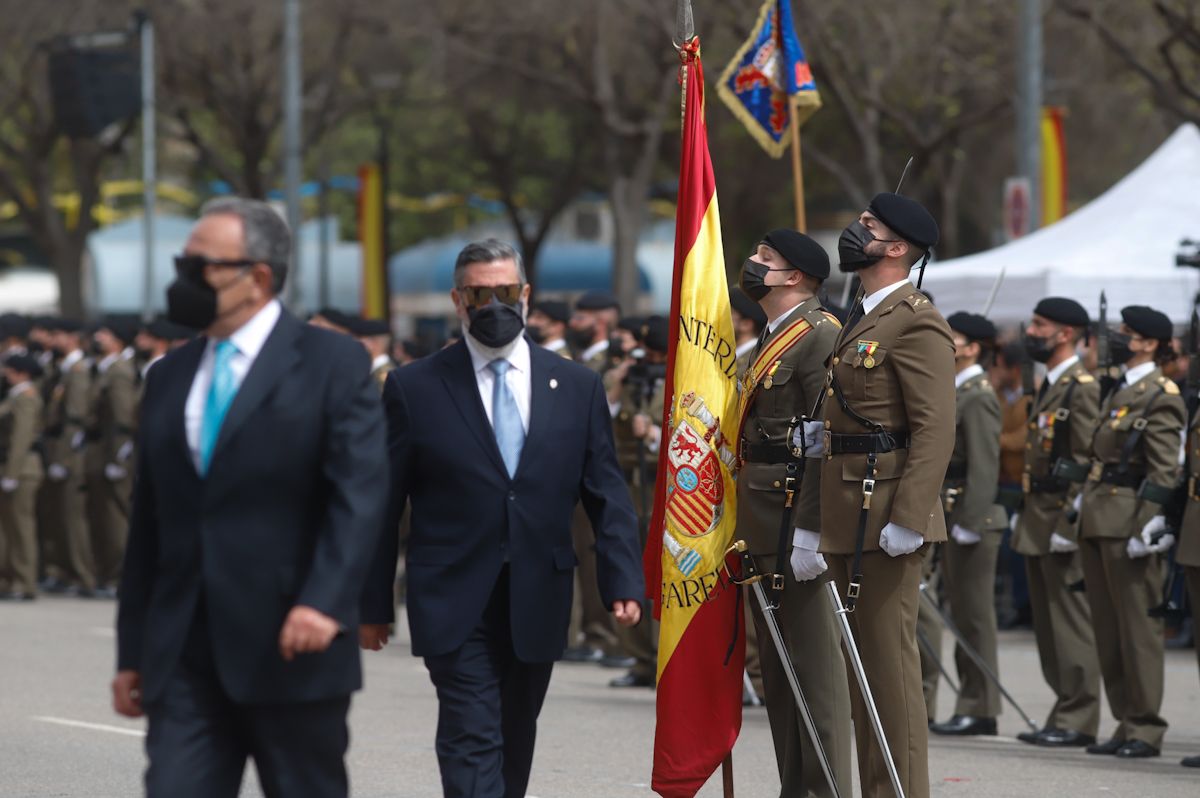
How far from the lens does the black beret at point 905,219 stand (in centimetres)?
717

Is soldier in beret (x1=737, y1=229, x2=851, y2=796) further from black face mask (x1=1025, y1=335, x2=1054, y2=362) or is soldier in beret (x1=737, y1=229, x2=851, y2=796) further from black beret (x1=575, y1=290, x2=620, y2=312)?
black beret (x1=575, y1=290, x2=620, y2=312)

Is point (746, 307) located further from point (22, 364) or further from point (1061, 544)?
point (22, 364)

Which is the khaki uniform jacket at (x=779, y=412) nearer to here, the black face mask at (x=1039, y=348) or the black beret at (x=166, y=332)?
the black face mask at (x=1039, y=348)

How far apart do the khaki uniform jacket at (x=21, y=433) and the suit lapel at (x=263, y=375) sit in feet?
43.1

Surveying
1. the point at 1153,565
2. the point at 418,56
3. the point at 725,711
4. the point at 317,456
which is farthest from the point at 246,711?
the point at 418,56

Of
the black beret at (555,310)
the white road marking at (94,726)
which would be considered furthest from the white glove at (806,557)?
the black beret at (555,310)

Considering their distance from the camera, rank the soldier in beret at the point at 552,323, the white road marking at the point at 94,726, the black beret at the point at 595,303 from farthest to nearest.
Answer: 1. the black beret at the point at 595,303
2. the soldier in beret at the point at 552,323
3. the white road marking at the point at 94,726

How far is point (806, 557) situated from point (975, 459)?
131 inches

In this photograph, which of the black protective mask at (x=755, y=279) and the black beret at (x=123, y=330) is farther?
the black beret at (x=123, y=330)

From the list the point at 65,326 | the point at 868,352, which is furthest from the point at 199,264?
the point at 65,326

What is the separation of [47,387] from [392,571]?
12909mm

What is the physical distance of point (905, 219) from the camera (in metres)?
7.18

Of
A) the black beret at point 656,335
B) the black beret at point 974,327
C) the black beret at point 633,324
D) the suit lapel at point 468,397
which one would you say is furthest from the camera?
the black beret at point 633,324

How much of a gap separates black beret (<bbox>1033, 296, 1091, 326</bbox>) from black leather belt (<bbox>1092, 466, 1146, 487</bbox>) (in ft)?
2.48
